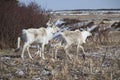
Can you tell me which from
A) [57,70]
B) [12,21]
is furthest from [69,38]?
[12,21]

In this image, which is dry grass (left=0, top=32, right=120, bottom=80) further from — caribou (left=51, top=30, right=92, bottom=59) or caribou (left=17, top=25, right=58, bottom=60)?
caribou (left=51, top=30, right=92, bottom=59)

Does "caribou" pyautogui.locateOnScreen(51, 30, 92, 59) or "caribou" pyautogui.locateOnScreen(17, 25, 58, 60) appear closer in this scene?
"caribou" pyautogui.locateOnScreen(17, 25, 58, 60)

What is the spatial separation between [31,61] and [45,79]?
8.46ft

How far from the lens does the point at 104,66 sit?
10.0 m

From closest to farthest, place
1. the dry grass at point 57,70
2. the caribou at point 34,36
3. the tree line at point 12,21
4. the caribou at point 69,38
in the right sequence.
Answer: the dry grass at point 57,70 → the caribou at point 34,36 → the caribou at point 69,38 → the tree line at point 12,21

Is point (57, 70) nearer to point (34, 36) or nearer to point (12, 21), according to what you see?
point (34, 36)

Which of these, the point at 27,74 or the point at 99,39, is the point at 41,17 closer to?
the point at 99,39

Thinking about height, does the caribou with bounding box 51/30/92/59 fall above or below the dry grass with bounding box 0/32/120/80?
above

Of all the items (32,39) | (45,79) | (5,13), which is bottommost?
(45,79)

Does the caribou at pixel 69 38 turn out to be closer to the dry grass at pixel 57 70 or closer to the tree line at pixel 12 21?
the dry grass at pixel 57 70

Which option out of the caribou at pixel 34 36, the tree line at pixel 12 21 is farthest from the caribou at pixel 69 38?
the tree line at pixel 12 21

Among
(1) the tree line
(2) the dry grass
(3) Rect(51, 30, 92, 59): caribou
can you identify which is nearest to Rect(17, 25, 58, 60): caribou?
(3) Rect(51, 30, 92, 59): caribou

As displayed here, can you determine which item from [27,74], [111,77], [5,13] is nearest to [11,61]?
[27,74]

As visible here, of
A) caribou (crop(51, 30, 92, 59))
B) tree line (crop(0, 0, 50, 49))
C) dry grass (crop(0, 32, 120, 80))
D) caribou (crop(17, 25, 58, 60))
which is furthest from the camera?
tree line (crop(0, 0, 50, 49))
